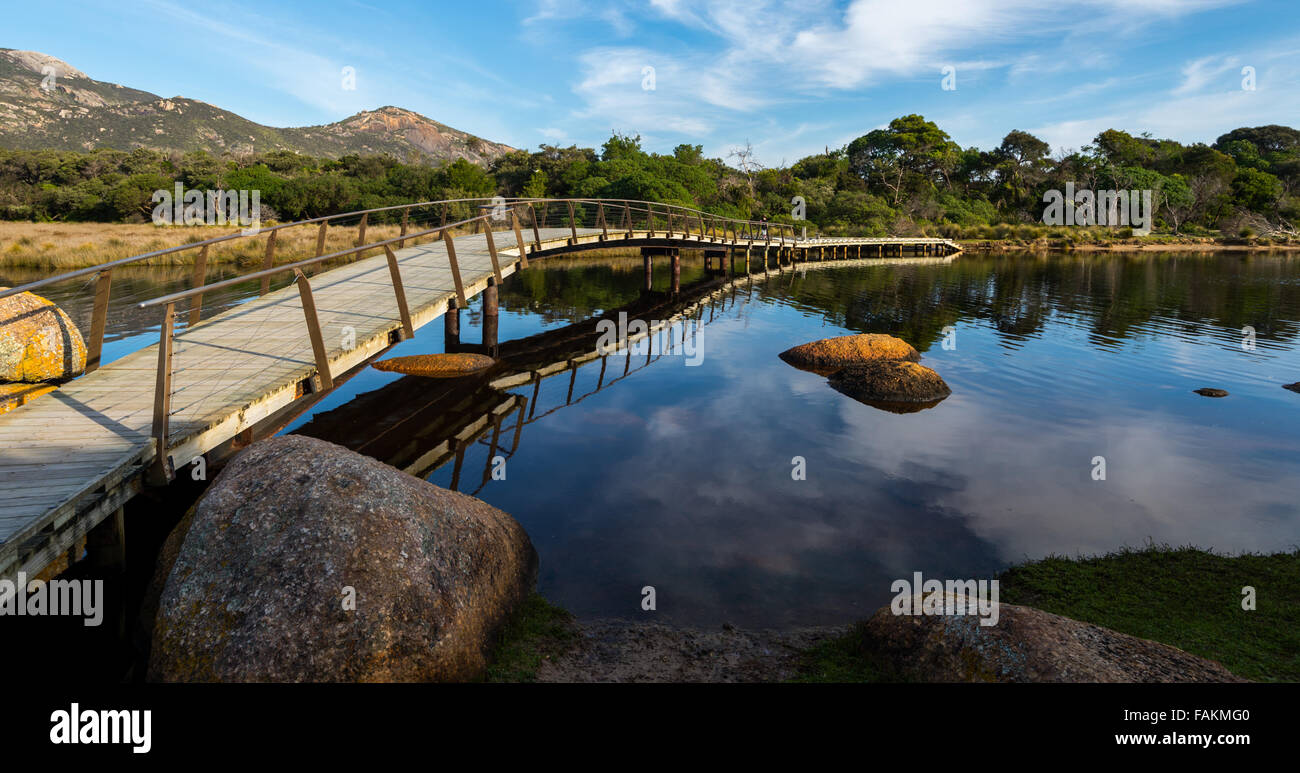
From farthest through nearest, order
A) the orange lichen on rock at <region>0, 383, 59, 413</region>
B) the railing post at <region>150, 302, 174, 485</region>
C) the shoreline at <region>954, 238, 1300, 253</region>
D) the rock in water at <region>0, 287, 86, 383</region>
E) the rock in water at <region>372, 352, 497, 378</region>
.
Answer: the shoreline at <region>954, 238, 1300, 253</region>, the rock in water at <region>372, 352, 497, 378</region>, the rock in water at <region>0, 287, 86, 383</region>, the orange lichen on rock at <region>0, 383, 59, 413</region>, the railing post at <region>150, 302, 174, 485</region>

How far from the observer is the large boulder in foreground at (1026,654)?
4.25 metres

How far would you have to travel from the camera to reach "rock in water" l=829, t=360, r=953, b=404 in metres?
14.2

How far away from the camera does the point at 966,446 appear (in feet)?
37.3

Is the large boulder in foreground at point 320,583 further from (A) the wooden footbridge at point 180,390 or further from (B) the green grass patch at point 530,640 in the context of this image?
(A) the wooden footbridge at point 180,390

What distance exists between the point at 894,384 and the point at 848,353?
2.58 metres

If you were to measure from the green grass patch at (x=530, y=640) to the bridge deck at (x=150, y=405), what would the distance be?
324 cm

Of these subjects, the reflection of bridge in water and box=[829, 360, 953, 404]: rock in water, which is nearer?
the reflection of bridge in water

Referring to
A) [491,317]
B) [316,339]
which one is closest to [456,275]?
[491,317]

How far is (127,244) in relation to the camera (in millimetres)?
30906

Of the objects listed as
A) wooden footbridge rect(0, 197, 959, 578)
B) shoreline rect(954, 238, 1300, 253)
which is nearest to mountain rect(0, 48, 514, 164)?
shoreline rect(954, 238, 1300, 253)

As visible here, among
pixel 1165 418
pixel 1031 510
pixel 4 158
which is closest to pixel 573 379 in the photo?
pixel 1031 510

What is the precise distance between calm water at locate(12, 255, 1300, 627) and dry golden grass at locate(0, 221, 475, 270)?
16.8 metres

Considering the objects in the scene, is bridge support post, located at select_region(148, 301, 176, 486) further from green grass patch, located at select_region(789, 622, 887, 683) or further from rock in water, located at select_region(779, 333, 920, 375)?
rock in water, located at select_region(779, 333, 920, 375)
